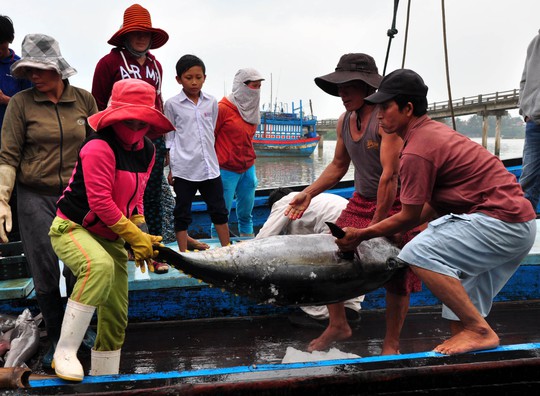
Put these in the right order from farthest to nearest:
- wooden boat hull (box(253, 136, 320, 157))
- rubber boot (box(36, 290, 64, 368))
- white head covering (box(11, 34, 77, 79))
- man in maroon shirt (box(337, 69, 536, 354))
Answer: wooden boat hull (box(253, 136, 320, 157)), rubber boot (box(36, 290, 64, 368)), white head covering (box(11, 34, 77, 79)), man in maroon shirt (box(337, 69, 536, 354))

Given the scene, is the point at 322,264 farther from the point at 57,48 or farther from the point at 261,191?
the point at 261,191

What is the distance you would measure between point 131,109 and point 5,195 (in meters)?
1.00

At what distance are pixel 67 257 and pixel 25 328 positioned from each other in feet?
3.88

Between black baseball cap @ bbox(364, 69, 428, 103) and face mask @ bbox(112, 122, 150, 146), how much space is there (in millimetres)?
1253

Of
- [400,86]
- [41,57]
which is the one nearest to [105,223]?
[41,57]

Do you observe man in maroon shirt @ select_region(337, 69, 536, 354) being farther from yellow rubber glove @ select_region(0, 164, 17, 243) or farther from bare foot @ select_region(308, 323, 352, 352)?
yellow rubber glove @ select_region(0, 164, 17, 243)

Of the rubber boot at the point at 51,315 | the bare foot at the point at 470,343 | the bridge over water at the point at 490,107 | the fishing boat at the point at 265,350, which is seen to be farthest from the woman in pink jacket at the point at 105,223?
the bridge over water at the point at 490,107

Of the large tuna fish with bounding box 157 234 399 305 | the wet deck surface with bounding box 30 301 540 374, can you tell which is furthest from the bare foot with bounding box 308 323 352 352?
the large tuna fish with bounding box 157 234 399 305

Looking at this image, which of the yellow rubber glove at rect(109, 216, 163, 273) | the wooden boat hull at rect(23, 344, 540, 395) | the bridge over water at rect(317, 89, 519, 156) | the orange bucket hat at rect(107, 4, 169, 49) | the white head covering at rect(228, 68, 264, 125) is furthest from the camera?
the bridge over water at rect(317, 89, 519, 156)

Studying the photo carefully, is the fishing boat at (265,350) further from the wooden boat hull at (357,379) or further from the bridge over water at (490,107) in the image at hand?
the bridge over water at (490,107)

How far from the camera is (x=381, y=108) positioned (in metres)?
2.69

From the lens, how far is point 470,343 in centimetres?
258

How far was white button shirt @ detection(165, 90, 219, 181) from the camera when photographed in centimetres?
436

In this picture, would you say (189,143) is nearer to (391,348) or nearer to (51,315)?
(51,315)
